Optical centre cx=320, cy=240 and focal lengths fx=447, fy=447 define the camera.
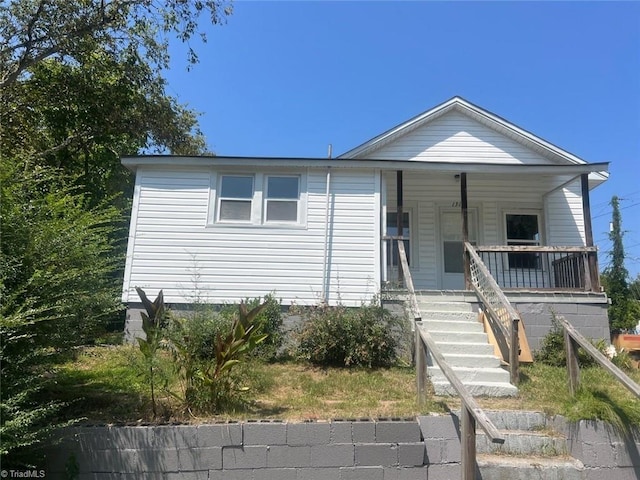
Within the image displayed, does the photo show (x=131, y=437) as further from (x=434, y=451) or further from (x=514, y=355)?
(x=514, y=355)

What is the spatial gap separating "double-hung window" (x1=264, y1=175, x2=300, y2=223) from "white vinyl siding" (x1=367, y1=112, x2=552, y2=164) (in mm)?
3294

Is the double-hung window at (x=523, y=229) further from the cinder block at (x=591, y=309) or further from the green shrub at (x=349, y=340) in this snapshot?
the green shrub at (x=349, y=340)

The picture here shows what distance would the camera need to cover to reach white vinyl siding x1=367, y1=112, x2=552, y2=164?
12.1 meters

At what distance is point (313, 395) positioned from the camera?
A: 578 cm

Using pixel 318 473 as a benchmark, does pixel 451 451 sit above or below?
above

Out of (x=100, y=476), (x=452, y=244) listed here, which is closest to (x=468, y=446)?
(x=100, y=476)

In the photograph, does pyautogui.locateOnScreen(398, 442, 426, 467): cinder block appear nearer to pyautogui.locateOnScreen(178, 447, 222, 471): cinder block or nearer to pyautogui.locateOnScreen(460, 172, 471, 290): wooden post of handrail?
pyautogui.locateOnScreen(178, 447, 222, 471): cinder block

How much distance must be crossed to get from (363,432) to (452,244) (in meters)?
8.16

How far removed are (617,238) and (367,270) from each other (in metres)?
18.8

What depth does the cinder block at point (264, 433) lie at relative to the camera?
169 inches

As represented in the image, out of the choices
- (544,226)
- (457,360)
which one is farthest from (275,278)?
(544,226)

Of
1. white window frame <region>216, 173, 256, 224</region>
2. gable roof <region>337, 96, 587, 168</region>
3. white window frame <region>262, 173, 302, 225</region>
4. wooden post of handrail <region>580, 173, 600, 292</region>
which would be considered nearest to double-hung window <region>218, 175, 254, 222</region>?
white window frame <region>216, 173, 256, 224</region>

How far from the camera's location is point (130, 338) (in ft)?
28.3

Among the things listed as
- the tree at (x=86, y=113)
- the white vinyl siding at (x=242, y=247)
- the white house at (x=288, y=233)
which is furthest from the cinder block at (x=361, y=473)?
the tree at (x=86, y=113)
